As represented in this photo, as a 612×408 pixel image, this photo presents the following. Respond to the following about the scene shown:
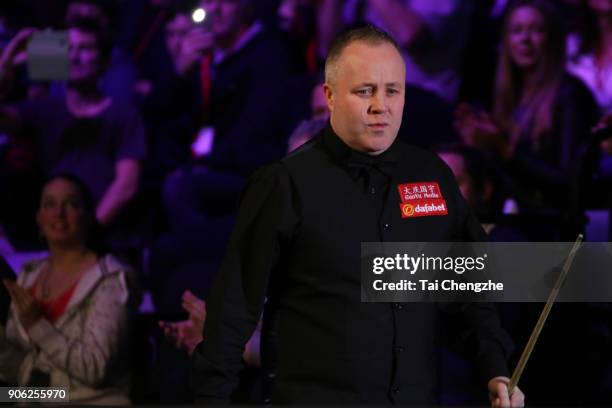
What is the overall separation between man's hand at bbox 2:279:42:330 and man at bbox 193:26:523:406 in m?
2.05

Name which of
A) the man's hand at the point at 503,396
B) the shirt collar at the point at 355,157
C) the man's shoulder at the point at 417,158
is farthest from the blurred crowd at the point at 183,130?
the man's hand at the point at 503,396

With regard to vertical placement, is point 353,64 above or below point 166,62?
below

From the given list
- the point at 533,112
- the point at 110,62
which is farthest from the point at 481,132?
the point at 110,62

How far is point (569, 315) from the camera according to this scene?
11.1 feet

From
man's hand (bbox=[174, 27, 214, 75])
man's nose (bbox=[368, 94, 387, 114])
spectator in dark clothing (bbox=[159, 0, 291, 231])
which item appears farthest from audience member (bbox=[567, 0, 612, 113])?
man's nose (bbox=[368, 94, 387, 114])

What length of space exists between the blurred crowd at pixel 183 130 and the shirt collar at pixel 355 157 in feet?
5.52

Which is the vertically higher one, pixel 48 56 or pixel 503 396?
Result: pixel 48 56

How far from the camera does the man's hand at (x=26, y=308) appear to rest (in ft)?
12.4

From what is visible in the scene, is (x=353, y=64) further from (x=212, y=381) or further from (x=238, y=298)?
(x=212, y=381)

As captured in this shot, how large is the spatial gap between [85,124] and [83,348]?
36.1 inches

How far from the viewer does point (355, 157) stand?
1.99m

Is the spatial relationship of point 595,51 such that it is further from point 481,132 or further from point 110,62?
point 110,62

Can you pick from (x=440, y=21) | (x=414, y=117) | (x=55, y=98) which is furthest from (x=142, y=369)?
(x=440, y=21)

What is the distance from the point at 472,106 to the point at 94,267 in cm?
165
